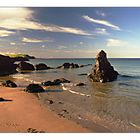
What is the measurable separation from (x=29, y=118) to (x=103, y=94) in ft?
8.56

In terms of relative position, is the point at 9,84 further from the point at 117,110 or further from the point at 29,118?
the point at 117,110

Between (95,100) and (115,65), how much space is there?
1.10m

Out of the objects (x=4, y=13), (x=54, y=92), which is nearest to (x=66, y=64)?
(x=54, y=92)

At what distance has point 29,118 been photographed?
6.34 metres

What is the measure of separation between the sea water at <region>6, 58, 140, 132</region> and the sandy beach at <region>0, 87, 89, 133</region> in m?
0.44

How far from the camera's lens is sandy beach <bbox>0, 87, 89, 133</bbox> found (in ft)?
19.7

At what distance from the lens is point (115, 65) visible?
8.35m

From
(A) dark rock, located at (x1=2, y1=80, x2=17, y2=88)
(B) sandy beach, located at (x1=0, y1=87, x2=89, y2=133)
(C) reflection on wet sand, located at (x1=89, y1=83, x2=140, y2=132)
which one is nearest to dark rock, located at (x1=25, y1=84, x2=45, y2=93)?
(A) dark rock, located at (x1=2, y1=80, x2=17, y2=88)

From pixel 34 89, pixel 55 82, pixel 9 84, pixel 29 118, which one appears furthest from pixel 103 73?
pixel 29 118

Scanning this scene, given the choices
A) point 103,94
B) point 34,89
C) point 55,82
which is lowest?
point 103,94

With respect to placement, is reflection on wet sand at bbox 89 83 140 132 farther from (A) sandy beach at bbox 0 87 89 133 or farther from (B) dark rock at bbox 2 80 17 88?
(B) dark rock at bbox 2 80 17 88

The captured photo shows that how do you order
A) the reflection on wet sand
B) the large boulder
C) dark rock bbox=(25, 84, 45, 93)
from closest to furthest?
the reflection on wet sand → dark rock bbox=(25, 84, 45, 93) → the large boulder

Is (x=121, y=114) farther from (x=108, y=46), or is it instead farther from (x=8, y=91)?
(x=8, y=91)
